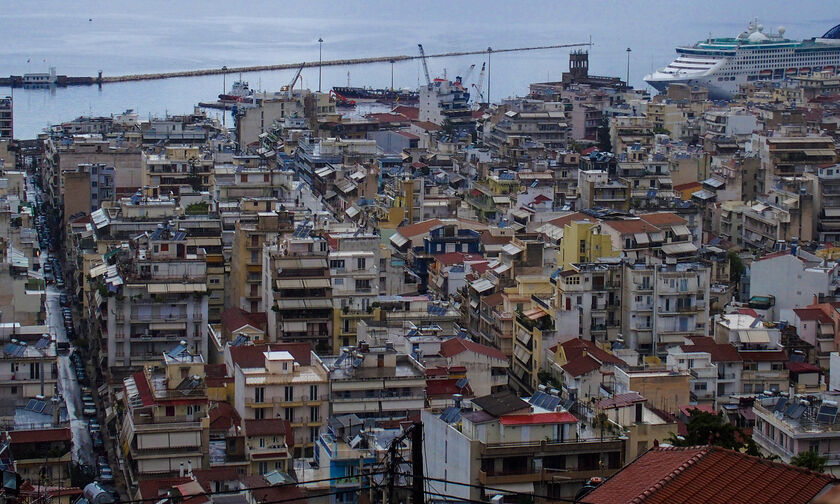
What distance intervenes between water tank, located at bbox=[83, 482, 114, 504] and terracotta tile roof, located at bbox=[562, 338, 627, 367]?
6.14 meters

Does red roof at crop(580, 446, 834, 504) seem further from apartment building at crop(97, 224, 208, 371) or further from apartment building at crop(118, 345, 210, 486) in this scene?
apartment building at crop(97, 224, 208, 371)

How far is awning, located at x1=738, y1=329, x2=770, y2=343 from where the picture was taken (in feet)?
66.3

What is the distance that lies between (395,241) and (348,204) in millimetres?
4631

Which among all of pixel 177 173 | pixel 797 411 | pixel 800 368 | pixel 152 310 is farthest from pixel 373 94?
pixel 797 411

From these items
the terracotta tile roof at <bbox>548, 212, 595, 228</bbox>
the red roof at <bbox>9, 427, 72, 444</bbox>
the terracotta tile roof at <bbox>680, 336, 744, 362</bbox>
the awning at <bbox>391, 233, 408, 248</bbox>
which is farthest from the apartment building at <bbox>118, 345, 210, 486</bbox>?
the terracotta tile roof at <bbox>548, 212, 595, 228</bbox>

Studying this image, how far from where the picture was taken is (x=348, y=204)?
106 ft

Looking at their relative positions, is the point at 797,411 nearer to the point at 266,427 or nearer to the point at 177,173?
the point at 266,427

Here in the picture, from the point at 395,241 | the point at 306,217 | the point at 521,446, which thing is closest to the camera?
the point at 521,446

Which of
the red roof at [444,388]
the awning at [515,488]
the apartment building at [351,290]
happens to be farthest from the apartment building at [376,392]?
the apartment building at [351,290]

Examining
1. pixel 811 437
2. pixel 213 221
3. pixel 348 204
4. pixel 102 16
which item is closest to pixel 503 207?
pixel 348 204

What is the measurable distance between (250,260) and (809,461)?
1094 cm

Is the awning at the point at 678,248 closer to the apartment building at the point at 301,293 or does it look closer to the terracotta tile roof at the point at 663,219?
the terracotta tile roof at the point at 663,219

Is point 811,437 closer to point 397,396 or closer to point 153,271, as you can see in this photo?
point 397,396

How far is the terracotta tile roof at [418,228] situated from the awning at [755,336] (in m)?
8.07
